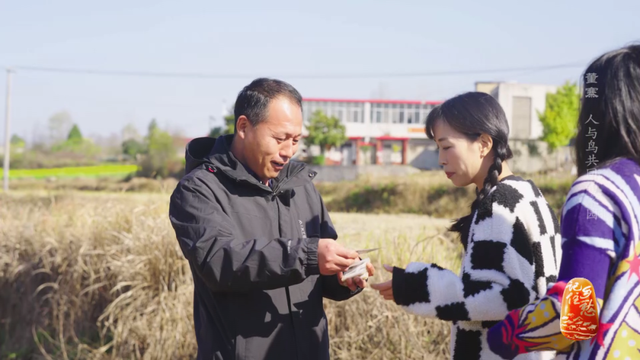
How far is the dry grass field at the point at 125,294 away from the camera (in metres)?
Result: 4.64

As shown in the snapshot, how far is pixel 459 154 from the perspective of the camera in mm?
2305

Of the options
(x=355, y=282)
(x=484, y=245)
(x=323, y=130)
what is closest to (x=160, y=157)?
(x=323, y=130)

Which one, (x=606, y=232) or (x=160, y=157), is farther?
(x=160, y=157)

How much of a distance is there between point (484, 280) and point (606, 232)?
0.59m

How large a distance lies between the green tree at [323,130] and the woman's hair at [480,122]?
1449 inches

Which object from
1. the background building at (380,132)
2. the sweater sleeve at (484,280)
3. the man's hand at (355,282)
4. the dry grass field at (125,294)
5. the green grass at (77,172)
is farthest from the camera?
the background building at (380,132)

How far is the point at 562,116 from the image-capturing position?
3269 centimetres

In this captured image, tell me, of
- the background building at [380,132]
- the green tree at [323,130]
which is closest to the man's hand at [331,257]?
the green tree at [323,130]

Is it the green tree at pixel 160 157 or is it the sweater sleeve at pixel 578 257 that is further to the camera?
the green tree at pixel 160 157

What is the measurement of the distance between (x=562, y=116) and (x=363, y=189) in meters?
12.1

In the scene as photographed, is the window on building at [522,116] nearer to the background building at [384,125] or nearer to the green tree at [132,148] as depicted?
the background building at [384,125]

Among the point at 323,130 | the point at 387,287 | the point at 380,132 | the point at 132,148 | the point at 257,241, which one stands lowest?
the point at 380,132

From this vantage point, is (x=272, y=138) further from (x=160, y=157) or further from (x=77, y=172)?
(x=77, y=172)

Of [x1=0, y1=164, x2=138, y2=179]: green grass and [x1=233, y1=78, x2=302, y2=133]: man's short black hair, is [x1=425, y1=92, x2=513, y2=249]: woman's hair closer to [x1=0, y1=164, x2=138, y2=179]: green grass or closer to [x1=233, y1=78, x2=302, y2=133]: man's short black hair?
[x1=233, y1=78, x2=302, y2=133]: man's short black hair
